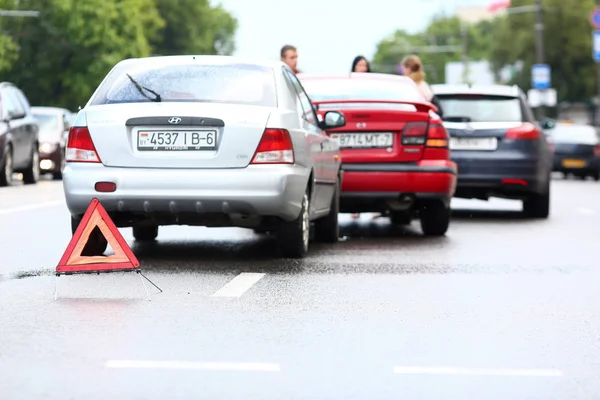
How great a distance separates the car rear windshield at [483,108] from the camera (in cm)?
1845

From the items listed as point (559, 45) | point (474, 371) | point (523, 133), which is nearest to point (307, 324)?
point (474, 371)

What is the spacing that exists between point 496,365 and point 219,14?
4535 inches

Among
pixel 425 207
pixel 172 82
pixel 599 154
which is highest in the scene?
pixel 172 82

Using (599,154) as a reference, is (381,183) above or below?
above

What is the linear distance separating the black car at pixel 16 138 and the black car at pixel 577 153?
16799 millimetres

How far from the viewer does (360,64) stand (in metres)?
19.4

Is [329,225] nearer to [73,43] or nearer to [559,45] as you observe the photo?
[73,43]

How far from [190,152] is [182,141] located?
10 centimetres

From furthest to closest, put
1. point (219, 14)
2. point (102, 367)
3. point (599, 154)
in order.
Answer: point (219, 14), point (599, 154), point (102, 367)

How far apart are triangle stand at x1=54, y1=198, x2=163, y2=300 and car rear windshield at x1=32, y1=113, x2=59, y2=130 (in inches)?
907

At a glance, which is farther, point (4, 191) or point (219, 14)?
point (219, 14)

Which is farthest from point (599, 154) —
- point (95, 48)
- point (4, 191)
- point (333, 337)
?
point (95, 48)

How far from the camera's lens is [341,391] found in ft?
19.9

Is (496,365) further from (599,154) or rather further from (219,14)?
(219,14)
